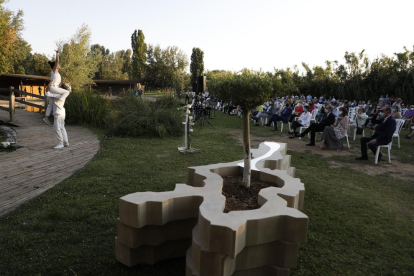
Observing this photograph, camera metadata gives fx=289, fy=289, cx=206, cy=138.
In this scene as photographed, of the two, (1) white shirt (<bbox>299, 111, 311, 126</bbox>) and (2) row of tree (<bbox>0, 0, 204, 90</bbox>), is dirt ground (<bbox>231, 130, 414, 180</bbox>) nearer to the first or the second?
(1) white shirt (<bbox>299, 111, 311, 126</bbox>)

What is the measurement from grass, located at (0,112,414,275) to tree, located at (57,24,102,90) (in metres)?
25.3

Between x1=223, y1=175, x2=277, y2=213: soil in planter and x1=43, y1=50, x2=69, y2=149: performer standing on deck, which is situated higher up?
x1=43, y1=50, x2=69, y2=149: performer standing on deck

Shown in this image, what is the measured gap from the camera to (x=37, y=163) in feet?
16.5

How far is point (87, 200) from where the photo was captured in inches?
137

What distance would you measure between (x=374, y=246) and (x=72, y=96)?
421 inches

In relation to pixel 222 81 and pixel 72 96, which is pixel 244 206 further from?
pixel 72 96

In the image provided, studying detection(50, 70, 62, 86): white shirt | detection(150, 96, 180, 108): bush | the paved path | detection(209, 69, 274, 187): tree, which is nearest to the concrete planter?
detection(209, 69, 274, 187): tree

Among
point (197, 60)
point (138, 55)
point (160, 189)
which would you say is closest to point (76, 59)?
point (138, 55)

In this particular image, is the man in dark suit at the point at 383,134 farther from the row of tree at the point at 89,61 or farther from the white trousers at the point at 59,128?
the row of tree at the point at 89,61

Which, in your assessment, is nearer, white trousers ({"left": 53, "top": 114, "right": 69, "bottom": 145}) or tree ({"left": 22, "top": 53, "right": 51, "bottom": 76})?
white trousers ({"left": 53, "top": 114, "right": 69, "bottom": 145})

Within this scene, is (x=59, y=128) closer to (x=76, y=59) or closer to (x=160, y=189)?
(x=160, y=189)

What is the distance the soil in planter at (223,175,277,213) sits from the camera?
2.55 m

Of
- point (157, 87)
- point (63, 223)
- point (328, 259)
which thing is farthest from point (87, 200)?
point (157, 87)

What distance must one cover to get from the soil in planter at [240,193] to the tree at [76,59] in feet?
87.8
